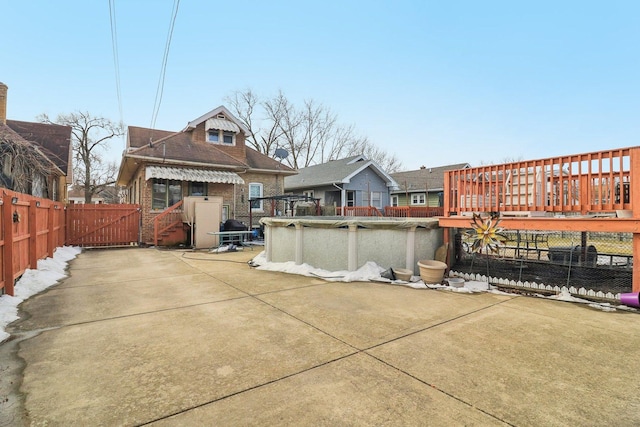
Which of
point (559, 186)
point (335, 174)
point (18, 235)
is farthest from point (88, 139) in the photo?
point (559, 186)

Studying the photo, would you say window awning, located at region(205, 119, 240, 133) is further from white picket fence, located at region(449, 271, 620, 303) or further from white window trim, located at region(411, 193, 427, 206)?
white window trim, located at region(411, 193, 427, 206)

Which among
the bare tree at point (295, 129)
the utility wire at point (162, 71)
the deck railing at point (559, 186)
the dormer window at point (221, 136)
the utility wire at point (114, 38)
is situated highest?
the bare tree at point (295, 129)

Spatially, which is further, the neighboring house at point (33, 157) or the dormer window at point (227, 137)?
the dormer window at point (227, 137)

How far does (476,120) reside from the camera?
70.8ft

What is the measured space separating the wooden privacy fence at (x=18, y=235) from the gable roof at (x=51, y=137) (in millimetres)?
8996

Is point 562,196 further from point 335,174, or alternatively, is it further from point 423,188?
point 423,188

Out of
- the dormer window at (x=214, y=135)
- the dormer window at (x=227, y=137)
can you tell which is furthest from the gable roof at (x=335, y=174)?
the dormer window at (x=214, y=135)

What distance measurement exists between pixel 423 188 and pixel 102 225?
2311 cm

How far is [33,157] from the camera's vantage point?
31.2ft

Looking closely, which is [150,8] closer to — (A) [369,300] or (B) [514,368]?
(A) [369,300]

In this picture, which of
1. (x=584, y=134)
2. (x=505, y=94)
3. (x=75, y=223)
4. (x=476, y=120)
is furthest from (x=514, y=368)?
(x=584, y=134)

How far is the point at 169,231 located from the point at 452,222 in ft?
34.9

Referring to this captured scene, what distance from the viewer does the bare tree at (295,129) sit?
3353 cm

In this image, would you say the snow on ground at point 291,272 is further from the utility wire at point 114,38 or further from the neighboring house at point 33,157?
the utility wire at point 114,38
